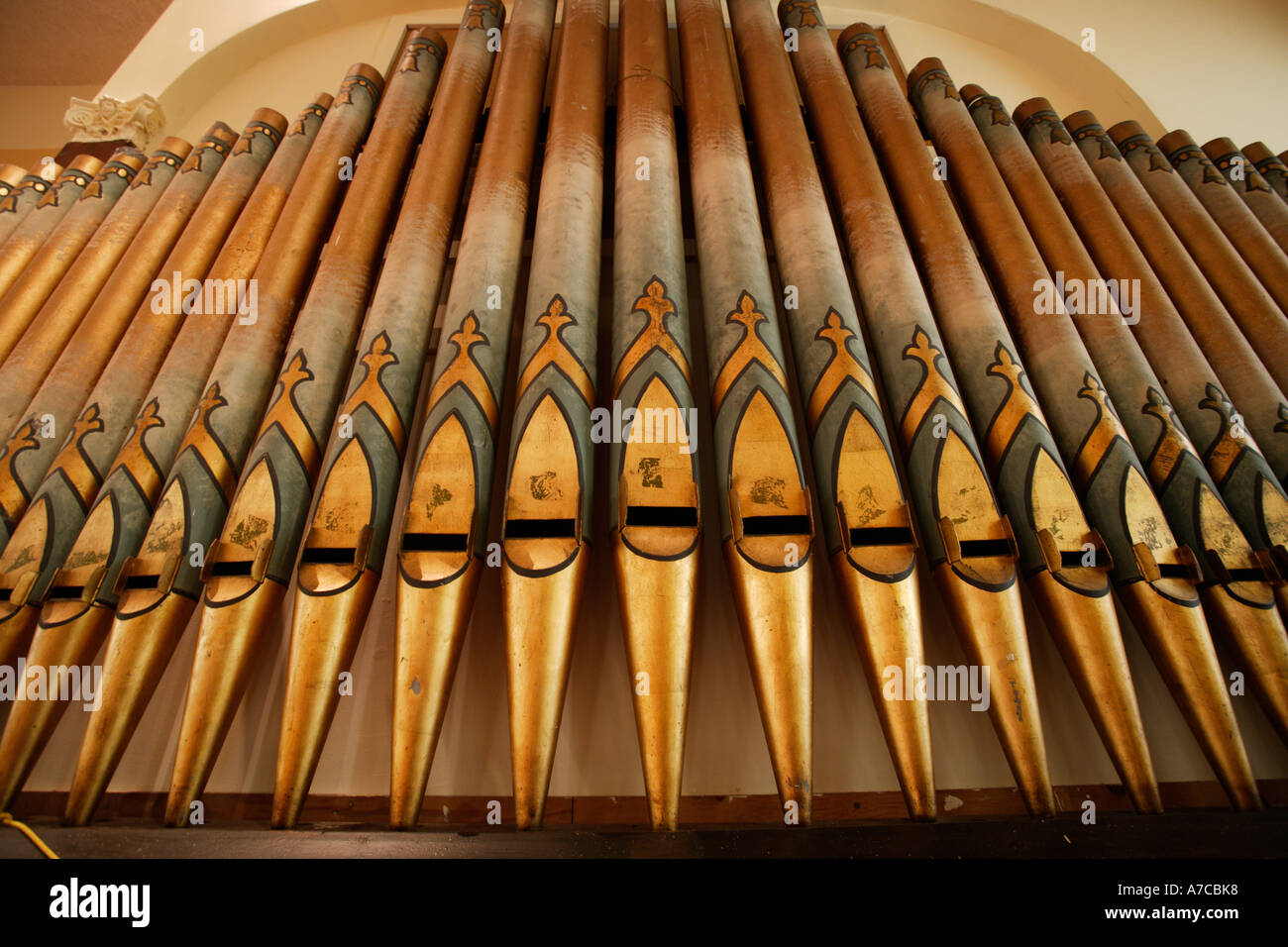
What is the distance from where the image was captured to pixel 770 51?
3340mm

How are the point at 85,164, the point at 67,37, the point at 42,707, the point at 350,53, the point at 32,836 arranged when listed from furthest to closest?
1. the point at 67,37
2. the point at 350,53
3. the point at 85,164
4. the point at 42,707
5. the point at 32,836

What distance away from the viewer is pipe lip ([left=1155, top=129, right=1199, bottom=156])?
351 centimetres

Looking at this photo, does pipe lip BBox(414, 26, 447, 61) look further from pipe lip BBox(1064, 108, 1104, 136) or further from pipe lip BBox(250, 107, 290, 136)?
pipe lip BBox(1064, 108, 1104, 136)

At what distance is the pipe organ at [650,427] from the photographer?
146 centimetres

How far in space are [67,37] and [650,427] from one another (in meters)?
8.06

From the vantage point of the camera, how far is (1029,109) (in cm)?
345

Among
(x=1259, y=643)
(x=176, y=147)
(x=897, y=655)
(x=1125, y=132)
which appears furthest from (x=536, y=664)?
(x=1125, y=132)

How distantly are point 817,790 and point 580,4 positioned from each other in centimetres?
393

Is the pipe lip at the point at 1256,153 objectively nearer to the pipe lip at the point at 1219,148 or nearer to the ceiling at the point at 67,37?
the pipe lip at the point at 1219,148

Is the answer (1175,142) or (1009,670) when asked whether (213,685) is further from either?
(1175,142)

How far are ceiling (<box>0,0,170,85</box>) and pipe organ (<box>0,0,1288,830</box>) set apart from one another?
4513 mm

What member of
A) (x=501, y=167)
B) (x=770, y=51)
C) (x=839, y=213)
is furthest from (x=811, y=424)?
(x=770, y=51)

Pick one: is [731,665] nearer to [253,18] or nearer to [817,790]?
[817,790]

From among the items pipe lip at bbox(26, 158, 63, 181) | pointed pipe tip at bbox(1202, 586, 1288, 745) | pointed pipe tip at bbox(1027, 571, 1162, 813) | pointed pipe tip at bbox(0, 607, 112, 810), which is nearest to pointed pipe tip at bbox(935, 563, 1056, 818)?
pointed pipe tip at bbox(1027, 571, 1162, 813)
